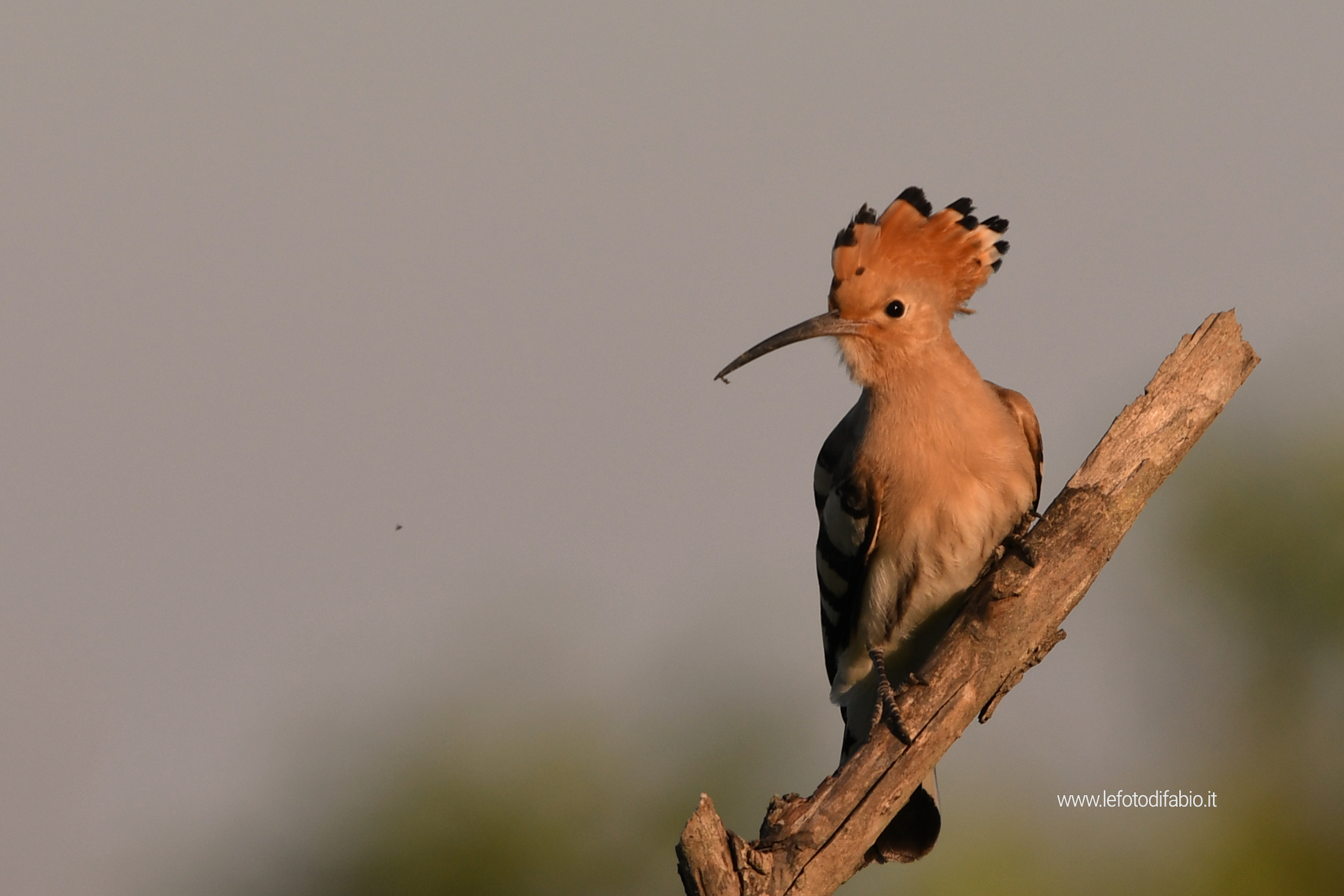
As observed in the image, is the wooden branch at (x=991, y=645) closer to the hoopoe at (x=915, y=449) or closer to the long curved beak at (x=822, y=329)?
the hoopoe at (x=915, y=449)

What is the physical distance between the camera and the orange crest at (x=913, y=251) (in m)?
2.28

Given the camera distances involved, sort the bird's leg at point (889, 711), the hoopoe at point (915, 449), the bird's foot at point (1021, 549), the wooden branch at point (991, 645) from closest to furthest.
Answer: the wooden branch at point (991, 645), the bird's leg at point (889, 711), the bird's foot at point (1021, 549), the hoopoe at point (915, 449)

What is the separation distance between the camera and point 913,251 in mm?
2293

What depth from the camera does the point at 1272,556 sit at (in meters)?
5.29

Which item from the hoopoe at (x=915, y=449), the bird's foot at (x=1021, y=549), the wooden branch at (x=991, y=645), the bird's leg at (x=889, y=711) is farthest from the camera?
the hoopoe at (x=915, y=449)

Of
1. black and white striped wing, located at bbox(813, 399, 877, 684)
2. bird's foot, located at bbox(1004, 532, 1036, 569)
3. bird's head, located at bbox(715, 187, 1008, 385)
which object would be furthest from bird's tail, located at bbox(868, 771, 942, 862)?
bird's head, located at bbox(715, 187, 1008, 385)

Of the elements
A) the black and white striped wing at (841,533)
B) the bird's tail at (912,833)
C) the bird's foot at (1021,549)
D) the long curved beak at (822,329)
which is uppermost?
the long curved beak at (822,329)

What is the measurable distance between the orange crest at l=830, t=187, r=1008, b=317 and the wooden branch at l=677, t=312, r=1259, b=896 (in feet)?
1.36

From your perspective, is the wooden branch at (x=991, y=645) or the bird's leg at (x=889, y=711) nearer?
the wooden branch at (x=991, y=645)

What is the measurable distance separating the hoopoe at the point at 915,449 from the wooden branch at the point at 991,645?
0.12 m

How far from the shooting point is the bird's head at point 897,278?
228cm

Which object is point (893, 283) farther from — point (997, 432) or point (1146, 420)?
point (1146, 420)

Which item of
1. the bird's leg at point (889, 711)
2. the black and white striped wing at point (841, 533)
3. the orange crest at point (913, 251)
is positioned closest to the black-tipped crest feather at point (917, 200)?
the orange crest at point (913, 251)

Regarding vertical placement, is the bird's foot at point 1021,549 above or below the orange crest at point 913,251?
below
